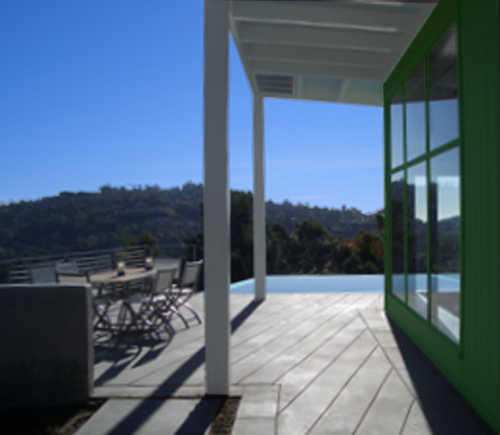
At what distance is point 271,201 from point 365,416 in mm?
15388

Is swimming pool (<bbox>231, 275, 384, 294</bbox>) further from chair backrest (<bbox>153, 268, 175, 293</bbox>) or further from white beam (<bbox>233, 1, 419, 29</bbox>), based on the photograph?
white beam (<bbox>233, 1, 419, 29</bbox>)

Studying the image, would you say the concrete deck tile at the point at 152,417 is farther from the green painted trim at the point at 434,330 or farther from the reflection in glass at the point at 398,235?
the reflection in glass at the point at 398,235

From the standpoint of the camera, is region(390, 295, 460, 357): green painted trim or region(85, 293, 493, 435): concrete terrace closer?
region(85, 293, 493, 435): concrete terrace

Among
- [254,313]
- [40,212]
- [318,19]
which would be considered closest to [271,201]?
[40,212]

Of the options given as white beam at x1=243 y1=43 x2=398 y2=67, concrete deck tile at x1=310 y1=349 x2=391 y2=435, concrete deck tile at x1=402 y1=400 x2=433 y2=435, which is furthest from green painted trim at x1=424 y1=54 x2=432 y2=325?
white beam at x1=243 y1=43 x2=398 y2=67

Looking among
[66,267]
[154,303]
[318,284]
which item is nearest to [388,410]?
[154,303]

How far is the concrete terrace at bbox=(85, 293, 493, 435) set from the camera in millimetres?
2799

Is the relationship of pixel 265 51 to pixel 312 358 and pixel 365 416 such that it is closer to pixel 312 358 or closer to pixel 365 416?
pixel 312 358

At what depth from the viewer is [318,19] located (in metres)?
4.48

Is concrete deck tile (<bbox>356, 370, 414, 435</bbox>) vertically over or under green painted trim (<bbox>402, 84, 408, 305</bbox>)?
under

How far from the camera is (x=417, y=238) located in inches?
174

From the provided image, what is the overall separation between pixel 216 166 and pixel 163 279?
6.64ft

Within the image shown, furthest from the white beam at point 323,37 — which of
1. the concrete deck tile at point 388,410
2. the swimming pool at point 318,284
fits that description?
the swimming pool at point 318,284

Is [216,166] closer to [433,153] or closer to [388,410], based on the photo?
[433,153]
